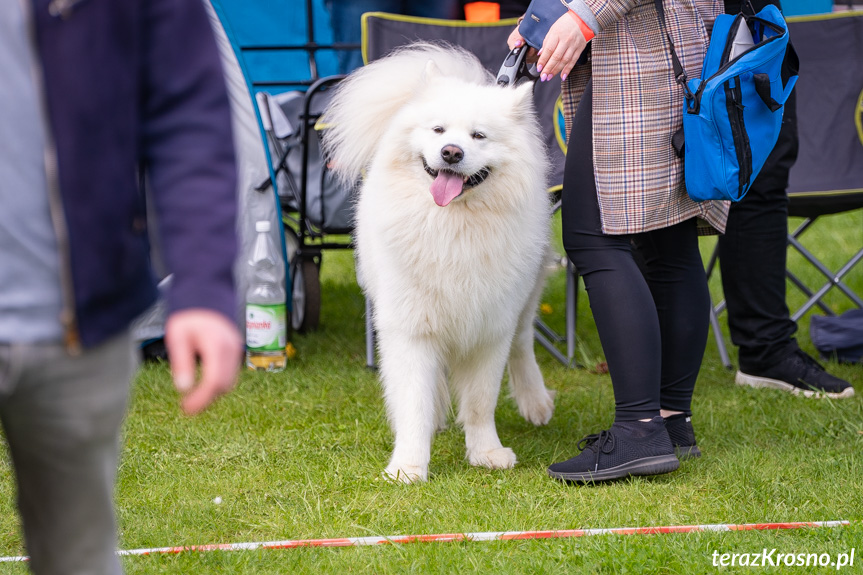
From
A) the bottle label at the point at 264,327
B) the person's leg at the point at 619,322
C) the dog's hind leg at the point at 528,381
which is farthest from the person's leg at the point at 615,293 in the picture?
the bottle label at the point at 264,327

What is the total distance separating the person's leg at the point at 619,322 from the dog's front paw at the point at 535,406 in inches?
26.0

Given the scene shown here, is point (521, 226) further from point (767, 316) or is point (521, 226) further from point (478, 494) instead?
point (767, 316)

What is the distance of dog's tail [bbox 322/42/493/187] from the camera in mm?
2711

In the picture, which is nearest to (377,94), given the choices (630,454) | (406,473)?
(406,473)

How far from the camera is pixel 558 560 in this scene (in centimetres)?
199

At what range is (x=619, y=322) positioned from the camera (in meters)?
2.38

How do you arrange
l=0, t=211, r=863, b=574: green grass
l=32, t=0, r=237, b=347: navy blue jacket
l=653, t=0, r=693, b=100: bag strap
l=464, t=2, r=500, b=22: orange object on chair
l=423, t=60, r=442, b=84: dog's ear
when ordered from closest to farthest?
l=32, t=0, r=237, b=347: navy blue jacket
l=0, t=211, r=863, b=574: green grass
l=653, t=0, r=693, b=100: bag strap
l=423, t=60, r=442, b=84: dog's ear
l=464, t=2, r=500, b=22: orange object on chair

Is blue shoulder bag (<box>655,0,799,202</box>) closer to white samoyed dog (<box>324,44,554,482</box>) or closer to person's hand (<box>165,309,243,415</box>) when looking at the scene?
white samoyed dog (<box>324,44,554,482</box>)

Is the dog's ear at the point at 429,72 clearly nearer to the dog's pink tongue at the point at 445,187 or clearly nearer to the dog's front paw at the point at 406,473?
the dog's pink tongue at the point at 445,187

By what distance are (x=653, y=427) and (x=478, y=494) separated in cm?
51

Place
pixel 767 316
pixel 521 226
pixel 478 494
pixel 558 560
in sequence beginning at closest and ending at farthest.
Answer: pixel 558 560 < pixel 478 494 < pixel 521 226 < pixel 767 316

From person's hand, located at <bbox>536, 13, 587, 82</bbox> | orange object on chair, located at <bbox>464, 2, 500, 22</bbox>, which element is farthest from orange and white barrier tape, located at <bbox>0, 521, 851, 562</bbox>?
orange object on chair, located at <bbox>464, 2, 500, 22</bbox>

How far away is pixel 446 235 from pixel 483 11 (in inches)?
96.7

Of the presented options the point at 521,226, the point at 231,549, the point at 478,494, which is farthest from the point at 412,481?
the point at 521,226
